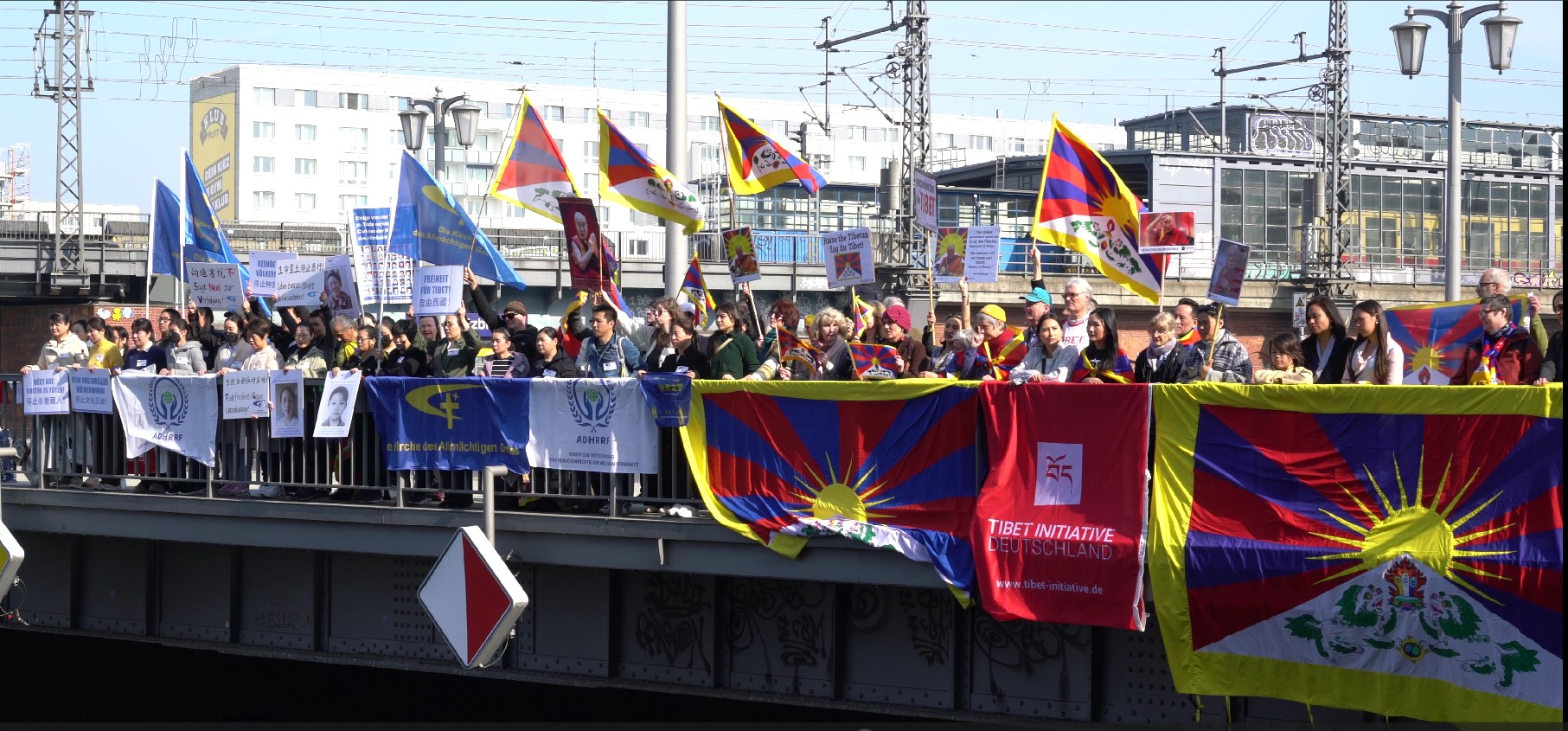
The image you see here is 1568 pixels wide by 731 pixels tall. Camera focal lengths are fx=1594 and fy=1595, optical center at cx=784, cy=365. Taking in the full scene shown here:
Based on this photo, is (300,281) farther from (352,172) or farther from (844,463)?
(352,172)

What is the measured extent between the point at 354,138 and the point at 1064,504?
277ft

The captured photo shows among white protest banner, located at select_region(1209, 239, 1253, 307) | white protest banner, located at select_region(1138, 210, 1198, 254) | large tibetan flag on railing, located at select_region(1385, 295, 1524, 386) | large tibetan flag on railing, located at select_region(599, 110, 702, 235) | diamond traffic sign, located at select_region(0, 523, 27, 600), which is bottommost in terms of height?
diamond traffic sign, located at select_region(0, 523, 27, 600)

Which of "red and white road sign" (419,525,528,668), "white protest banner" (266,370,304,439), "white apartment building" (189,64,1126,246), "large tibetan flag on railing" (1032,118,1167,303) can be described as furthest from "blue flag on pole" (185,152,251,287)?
"white apartment building" (189,64,1126,246)

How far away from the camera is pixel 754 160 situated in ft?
44.4

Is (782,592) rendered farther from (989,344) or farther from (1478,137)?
(1478,137)

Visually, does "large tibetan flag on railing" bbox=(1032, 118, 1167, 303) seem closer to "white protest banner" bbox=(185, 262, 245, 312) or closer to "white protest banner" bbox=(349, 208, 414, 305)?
"white protest banner" bbox=(349, 208, 414, 305)

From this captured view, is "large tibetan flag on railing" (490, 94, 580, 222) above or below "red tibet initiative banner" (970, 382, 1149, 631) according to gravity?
above

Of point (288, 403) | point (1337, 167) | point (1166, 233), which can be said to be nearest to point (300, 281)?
point (288, 403)

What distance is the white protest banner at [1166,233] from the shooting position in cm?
1160

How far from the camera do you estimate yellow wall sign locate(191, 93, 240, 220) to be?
83.8 meters

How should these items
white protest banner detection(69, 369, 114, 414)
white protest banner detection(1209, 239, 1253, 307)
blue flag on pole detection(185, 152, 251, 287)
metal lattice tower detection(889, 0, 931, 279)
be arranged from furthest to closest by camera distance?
metal lattice tower detection(889, 0, 931, 279)
blue flag on pole detection(185, 152, 251, 287)
white protest banner detection(69, 369, 114, 414)
white protest banner detection(1209, 239, 1253, 307)

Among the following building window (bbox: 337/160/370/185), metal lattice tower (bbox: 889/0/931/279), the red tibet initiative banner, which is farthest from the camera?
building window (bbox: 337/160/370/185)

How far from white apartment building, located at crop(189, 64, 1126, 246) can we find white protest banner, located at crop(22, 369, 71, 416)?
6669cm

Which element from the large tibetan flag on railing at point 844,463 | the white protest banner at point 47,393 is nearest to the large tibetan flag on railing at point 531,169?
the white protest banner at point 47,393
